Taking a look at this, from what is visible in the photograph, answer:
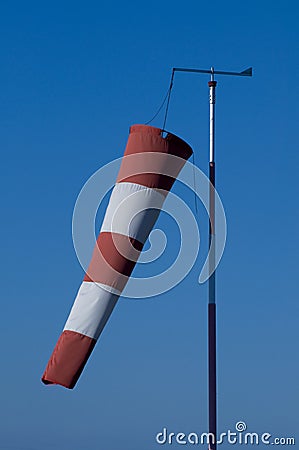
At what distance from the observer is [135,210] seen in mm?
17234

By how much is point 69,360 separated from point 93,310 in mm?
847

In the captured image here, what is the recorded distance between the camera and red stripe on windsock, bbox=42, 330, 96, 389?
56.1 feet

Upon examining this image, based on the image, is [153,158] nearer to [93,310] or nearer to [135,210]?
[135,210]

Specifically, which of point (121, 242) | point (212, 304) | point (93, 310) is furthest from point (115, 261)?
point (212, 304)

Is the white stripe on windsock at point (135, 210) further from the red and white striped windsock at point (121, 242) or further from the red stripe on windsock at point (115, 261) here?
the red stripe on windsock at point (115, 261)

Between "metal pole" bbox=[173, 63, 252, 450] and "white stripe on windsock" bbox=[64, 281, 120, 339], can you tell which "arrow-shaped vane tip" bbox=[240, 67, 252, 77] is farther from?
"white stripe on windsock" bbox=[64, 281, 120, 339]

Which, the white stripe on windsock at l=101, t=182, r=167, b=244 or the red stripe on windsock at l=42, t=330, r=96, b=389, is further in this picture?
the white stripe on windsock at l=101, t=182, r=167, b=244

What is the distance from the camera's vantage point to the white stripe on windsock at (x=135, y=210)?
56.5 feet

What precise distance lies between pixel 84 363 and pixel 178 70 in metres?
4.95

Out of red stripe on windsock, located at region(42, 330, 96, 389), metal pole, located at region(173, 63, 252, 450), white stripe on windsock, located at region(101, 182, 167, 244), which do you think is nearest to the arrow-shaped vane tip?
metal pole, located at region(173, 63, 252, 450)

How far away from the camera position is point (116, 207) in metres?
17.3

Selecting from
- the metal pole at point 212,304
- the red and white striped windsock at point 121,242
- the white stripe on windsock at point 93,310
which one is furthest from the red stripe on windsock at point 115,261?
the metal pole at point 212,304

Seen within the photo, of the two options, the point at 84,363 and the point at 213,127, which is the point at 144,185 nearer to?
the point at 213,127

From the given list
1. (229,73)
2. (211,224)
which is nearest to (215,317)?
(211,224)
